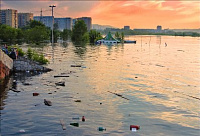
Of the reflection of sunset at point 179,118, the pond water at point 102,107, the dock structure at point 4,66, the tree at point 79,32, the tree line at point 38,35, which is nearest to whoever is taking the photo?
the pond water at point 102,107

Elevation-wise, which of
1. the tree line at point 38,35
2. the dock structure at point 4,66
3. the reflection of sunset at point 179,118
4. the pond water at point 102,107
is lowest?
the reflection of sunset at point 179,118

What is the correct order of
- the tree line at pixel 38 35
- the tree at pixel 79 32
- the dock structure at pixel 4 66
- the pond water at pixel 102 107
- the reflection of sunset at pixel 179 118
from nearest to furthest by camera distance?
the pond water at pixel 102 107 < the reflection of sunset at pixel 179 118 < the dock structure at pixel 4 66 < the tree line at pixel 38 35 < the tree at pixel 79 32

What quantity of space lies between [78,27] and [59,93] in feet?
421

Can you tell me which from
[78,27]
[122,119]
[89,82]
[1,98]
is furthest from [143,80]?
[78,27]

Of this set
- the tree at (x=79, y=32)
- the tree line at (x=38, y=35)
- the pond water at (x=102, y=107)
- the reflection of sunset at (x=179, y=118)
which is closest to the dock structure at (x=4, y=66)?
the pond water at (x=102, y=107)

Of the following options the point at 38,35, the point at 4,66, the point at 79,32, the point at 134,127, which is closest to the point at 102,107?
the point at 134,127

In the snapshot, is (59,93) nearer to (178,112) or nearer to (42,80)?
(42,80)

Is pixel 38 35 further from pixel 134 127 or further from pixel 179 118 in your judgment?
pixel 134 127

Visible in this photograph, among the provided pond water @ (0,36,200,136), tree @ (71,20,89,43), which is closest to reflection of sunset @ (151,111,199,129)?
pond water @ (0,36,200,136)

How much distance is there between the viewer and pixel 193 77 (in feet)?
98.6

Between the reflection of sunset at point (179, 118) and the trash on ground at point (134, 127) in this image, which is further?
the reflection of sunset at point (179, 118)

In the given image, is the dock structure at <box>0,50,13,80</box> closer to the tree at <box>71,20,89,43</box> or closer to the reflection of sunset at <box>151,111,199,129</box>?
the reflection of sunset at <box>151,111,199,129</box>

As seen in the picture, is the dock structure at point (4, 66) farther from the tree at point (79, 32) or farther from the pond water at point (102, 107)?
the tree at point (79, 32)

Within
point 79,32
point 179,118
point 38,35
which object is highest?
point 79,32
